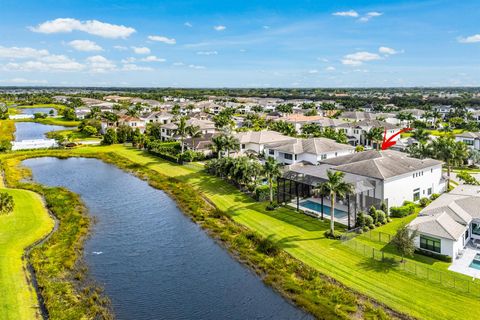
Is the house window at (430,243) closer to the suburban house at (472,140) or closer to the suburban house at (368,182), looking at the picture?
the suburban house at (368,182)

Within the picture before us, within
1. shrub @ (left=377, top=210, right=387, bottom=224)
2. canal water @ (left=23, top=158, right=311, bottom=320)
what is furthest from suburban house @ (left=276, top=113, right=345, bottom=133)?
shrub @ (left=377, top=210, right=387, bottom=224)

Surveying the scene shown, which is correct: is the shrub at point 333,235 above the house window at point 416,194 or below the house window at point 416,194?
below

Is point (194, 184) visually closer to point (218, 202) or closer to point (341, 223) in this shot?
point (218, 202)

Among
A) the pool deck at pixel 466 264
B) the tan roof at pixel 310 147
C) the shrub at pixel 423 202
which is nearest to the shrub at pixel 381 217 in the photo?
the pool deck at pixel 466 264

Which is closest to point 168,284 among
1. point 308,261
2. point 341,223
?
point 308,261

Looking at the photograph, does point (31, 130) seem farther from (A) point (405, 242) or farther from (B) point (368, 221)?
(A) point (405, 242)

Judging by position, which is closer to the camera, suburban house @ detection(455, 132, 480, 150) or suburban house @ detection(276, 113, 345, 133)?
suburban house @ detection(455, 132, 480, 150)

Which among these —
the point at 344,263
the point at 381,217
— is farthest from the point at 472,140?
the point at 344,263

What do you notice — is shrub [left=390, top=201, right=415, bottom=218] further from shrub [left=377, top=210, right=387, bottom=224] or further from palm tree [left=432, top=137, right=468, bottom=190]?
palm tree [left=432, top=137, right=468, bottom=190]
